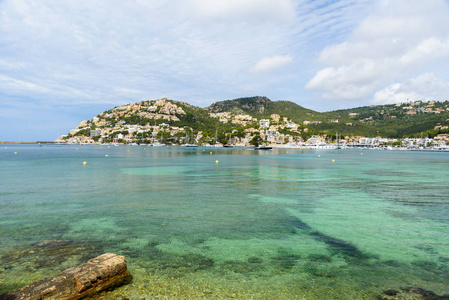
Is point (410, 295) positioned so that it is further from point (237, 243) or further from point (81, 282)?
point (81, 282)

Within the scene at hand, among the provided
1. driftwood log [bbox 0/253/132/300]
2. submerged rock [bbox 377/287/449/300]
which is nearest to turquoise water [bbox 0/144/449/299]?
submerged rock [bbox 377/287/449/300]

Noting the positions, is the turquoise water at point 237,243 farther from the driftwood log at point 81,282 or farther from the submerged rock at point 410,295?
the driftwood log at point 81,282

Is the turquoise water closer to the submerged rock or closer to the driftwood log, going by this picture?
the submerged rock

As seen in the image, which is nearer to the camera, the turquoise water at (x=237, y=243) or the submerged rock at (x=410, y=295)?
the submerged rock at (x=410, y=295)

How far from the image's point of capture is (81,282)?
→ 5.80m

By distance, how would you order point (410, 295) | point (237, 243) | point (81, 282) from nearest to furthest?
point (81, 282) < point (410, 295) < point (237, 243)

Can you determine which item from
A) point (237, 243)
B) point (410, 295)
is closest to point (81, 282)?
point (237, 243)

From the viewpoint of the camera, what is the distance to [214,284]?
Result: 22.4 feet

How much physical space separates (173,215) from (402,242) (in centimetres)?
999

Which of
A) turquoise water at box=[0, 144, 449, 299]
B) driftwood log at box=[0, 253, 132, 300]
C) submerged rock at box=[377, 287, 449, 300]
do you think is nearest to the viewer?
driftwood log at box=[0, 253, 132, 300]

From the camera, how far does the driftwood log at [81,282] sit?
527 cm

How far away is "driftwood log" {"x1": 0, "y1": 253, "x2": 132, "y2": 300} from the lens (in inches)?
208

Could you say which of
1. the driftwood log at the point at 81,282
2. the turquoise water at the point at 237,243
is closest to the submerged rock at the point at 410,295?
the turquoise water at the point at 237,243

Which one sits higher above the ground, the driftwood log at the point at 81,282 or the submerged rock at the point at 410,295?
the driftwood log at the point at 81,282
